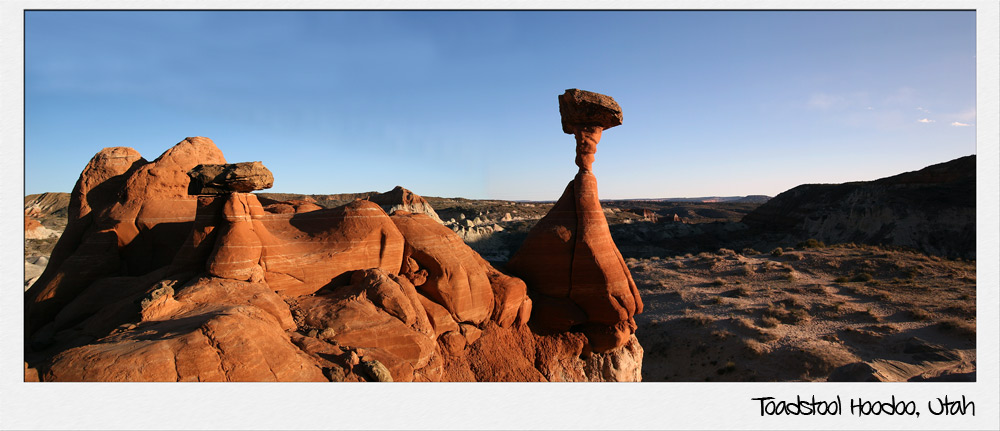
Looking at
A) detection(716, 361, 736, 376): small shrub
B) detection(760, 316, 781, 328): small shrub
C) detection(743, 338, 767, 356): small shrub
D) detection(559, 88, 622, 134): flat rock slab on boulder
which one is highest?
detection(559, 88, 622, 134): flat rock slab on boulder

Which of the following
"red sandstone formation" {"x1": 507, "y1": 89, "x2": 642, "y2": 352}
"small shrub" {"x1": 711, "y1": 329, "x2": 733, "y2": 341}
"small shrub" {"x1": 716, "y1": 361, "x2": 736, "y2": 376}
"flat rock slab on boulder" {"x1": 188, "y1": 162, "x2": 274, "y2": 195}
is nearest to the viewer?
"flat rock slab on boulder" {"x1": 188, "y1": 162, "x2": 274, "y2": 195}

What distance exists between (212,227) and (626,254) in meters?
39.1

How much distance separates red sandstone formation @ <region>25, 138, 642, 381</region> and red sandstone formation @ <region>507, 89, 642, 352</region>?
0.53m

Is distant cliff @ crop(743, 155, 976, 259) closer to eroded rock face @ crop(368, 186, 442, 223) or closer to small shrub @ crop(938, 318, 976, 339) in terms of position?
small shrub @ crop(938, 318, 976, 339)

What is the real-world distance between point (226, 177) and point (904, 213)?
47853 millimetres

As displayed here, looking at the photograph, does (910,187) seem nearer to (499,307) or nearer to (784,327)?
(784,327)

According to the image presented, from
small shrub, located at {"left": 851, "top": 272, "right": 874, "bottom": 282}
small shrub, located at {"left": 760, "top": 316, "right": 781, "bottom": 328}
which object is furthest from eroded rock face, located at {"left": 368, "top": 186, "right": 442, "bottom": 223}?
small shrub, located at {"left": 851, "top": 272, "right": 874, "bottom": 282}

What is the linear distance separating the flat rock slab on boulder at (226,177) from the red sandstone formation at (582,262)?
644 centimetres

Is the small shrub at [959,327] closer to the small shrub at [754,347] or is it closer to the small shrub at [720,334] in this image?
the small shrub at [754,347]

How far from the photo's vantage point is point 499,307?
388 inches

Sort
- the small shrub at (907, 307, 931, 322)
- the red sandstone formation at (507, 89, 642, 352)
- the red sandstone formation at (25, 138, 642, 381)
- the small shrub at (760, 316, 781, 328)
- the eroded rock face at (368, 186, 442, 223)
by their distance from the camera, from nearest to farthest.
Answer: the red sandstone formation at (25, 138, 642, 381)
the red sandstone formation at (507, 89, 642, 352)
the small shrub at (907, 307, 931, 322)
the small shrub at (760, 316, 781, 328)
the eroded rock face at (368, 186, 442, 223)

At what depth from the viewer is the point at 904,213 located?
36.9m

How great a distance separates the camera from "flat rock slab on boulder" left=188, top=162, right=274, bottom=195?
7.45 m

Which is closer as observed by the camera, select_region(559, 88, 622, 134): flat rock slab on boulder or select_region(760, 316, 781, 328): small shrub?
select_region(559, 88, 622, 134): flat rock slab on boulder
